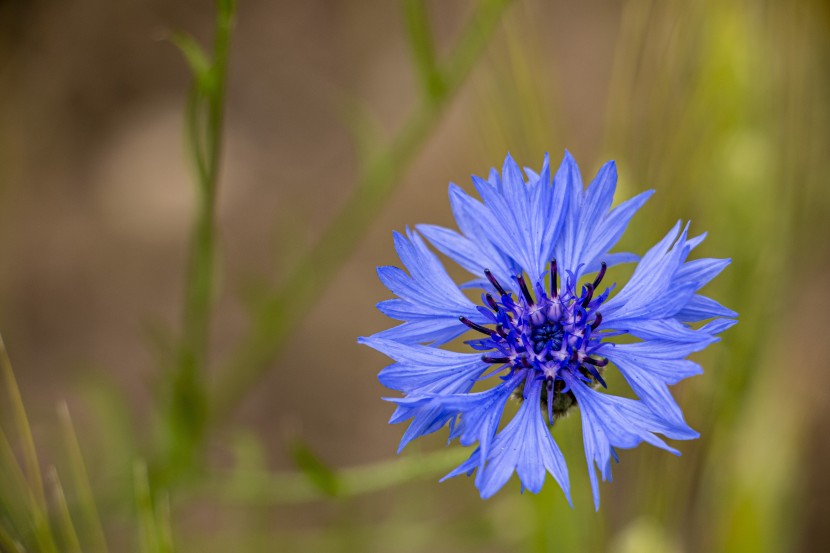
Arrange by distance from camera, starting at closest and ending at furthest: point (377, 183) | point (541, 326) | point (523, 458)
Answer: point (523, 458) → point (541, 326) → point (377, 183)

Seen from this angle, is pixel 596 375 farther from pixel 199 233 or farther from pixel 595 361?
pixel 199 233

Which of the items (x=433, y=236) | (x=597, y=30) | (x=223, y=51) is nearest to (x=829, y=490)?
(x=597, y=30)

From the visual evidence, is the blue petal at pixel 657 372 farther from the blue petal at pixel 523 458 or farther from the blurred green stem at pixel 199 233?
the blurred green stem at pixel 199 233

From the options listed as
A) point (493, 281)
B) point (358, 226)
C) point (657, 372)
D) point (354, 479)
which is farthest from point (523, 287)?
point (358, 226)

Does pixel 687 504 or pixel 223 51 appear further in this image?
pixel 687 504

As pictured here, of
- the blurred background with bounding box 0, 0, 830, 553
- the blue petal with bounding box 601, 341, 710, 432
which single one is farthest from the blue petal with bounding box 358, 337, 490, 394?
the blurred background with bounding box 0, 0, 830, 553

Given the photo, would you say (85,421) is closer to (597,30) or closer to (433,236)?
(433,236)
